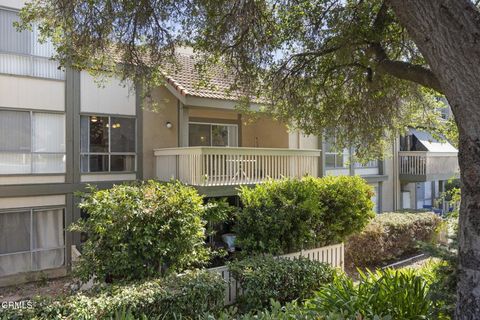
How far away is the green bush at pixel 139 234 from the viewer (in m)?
7.31

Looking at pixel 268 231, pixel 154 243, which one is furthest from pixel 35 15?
pixel 268 231

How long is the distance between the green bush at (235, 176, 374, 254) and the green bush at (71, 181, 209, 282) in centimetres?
187

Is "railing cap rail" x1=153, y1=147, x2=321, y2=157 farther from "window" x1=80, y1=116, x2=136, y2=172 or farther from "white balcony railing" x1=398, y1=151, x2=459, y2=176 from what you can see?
"white balcony railing" x1=398, y1=151, x2=459, y2=176

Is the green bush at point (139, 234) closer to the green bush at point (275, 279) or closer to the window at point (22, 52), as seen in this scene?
the green bush at point (275, 279)

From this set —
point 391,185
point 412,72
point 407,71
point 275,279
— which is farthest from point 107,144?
point 391,185

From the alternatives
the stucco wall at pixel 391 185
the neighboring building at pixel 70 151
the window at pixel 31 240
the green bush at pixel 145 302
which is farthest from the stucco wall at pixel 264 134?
the green bush at pixel 145 302

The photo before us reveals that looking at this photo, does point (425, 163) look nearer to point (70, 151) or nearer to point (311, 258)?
point (311, 258)

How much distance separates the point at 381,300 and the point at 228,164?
7.47 meters

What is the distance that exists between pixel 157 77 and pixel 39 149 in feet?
17.8

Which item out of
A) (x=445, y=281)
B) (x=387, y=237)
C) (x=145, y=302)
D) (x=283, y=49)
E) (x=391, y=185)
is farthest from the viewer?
(x=391, y=185)

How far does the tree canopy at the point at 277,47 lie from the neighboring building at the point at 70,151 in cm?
187

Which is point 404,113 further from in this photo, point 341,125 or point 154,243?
point 154,243

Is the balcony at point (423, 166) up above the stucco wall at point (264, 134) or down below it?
below

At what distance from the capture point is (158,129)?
549 inches
